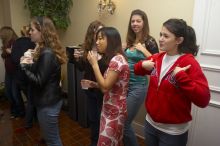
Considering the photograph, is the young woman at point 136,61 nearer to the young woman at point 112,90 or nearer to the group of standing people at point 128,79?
the group of standing people at point 128,79

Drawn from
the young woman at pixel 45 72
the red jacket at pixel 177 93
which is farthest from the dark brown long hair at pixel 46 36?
the red jacket at pixel 177 93

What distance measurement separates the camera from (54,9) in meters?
3.50

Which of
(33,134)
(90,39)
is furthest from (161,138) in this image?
(33,134)

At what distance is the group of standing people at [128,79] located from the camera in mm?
1294

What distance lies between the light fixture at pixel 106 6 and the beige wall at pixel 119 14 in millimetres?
61

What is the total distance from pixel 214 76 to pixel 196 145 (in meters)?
0.75

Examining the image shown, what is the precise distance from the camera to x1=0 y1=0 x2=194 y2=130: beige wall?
2246mm

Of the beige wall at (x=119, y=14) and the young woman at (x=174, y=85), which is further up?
the beige wall at (x=119, y=14)

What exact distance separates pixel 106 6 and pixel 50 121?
1835 mm

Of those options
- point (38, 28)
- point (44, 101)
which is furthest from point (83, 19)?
point (44, 101)

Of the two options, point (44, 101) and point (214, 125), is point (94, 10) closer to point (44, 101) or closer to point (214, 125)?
point (44, 101)

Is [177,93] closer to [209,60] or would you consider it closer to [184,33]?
[184,33]

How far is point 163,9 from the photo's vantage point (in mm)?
2361

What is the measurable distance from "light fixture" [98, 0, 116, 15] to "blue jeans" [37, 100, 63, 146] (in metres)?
1.62
